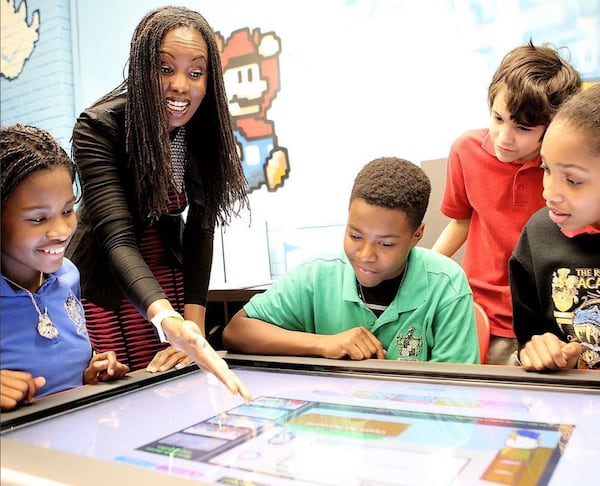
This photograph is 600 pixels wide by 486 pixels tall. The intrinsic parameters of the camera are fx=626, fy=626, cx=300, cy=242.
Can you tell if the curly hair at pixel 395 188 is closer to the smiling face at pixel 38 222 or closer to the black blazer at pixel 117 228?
the black blazer at pixel 117 228

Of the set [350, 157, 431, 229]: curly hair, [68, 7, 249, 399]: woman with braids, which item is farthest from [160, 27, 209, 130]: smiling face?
[350, 157, 431, 229]: curly hair

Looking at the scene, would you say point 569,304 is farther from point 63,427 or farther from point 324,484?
point 63,427

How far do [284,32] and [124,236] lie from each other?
2147mm

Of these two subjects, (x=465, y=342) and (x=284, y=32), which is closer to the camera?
(x=465, y=342)

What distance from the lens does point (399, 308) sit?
117 centimetres

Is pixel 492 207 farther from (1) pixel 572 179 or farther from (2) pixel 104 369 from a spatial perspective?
(2) pixel 104 369

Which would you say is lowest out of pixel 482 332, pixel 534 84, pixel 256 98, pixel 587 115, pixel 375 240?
pixel 482 332

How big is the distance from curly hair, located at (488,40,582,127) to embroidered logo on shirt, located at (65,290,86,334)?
3.20 ft

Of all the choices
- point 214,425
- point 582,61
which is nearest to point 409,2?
point 582,61

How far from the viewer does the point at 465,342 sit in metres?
1.12

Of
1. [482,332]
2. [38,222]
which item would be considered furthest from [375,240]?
[38,222]

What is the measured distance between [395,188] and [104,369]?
61 cm

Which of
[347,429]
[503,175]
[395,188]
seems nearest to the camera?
[347,429]

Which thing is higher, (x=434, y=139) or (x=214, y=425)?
(x=434, y=139)
